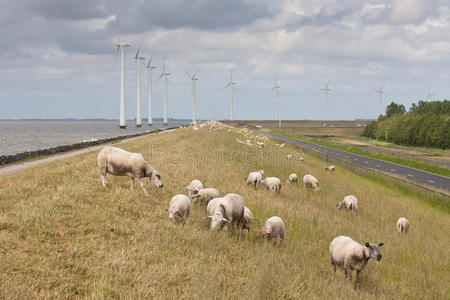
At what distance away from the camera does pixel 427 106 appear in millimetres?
163125

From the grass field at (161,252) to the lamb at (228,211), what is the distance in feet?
1.72

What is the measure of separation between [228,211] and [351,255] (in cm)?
421

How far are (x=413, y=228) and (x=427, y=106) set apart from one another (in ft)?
534

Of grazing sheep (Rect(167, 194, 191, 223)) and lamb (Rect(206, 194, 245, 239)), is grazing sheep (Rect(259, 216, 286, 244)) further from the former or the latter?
grazing sheep (Rect(167, 194, 191, 223))

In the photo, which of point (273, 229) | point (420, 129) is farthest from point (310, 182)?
point (420, 129)

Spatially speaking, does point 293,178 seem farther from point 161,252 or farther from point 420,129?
point 420,129

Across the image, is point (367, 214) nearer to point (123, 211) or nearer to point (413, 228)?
point (413, 228)

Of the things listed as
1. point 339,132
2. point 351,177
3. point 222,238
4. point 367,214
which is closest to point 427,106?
point 339,132

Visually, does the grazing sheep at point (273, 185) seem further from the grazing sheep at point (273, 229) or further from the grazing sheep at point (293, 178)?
the grazing sheep at point (273, 229)

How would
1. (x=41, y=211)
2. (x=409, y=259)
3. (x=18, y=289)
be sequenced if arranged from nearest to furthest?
(x=18, y=289) < (x=41, y=211) < (x=409, y=259)

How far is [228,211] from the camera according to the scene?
12453 mm

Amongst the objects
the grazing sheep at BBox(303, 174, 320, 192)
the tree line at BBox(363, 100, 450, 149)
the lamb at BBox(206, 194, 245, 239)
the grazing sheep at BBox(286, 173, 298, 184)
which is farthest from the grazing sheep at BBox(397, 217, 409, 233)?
the tree line at BBox(363, 100, 450, 149)

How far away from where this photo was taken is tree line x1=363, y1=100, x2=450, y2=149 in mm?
100688

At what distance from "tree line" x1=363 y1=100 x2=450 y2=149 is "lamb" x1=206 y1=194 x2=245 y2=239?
104 m
